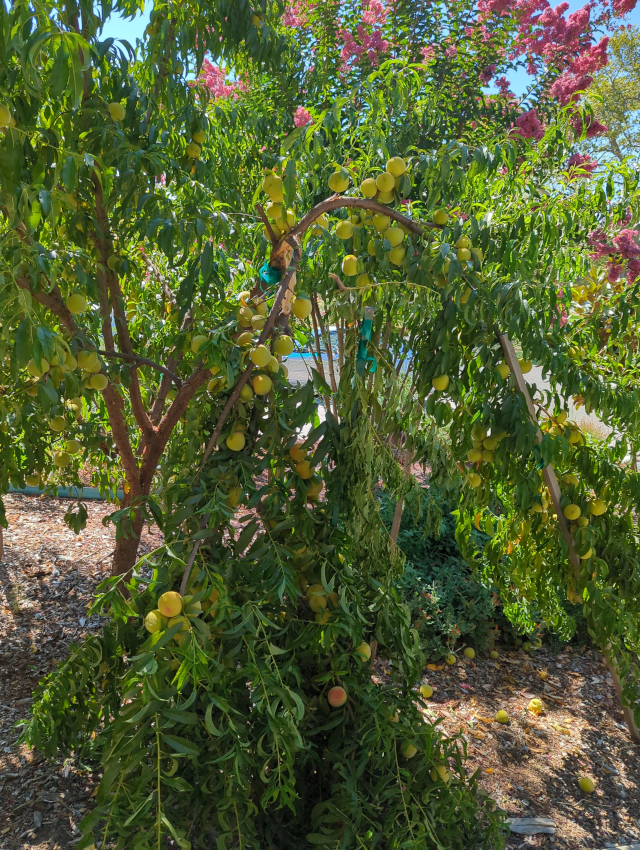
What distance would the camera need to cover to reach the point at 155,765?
117 centimetres

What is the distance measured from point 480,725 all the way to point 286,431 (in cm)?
204

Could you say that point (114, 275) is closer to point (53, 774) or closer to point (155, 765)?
point (155, 765)

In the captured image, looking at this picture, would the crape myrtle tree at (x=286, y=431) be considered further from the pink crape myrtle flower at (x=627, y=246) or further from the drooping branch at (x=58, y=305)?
the pink crape myrtle flower at (x=627, y=246)

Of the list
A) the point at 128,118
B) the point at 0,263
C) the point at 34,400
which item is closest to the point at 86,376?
the point at 34,400

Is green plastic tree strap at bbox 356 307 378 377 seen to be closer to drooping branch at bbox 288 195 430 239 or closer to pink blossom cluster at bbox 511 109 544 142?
drooping branch at bbox 288 195 430 239

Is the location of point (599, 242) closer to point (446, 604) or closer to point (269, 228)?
point (269, 228)

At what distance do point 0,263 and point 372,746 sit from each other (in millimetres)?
1398

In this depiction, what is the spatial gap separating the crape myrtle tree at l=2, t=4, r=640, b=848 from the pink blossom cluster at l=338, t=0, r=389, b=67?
2.55 m

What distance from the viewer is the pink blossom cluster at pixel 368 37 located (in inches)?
168

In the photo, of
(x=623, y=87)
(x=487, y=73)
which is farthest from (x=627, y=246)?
(x=623, y=87)

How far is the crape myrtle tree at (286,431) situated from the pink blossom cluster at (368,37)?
2547 mm

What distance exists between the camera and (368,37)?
4328 millimetres

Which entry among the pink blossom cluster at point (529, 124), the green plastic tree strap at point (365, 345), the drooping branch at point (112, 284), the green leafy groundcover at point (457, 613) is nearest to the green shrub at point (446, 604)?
the green leafy groundcover at point (457, 613)

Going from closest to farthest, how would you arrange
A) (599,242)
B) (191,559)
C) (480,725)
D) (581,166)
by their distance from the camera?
(191,559) → (581,166) → (599,242) → (480,725)
